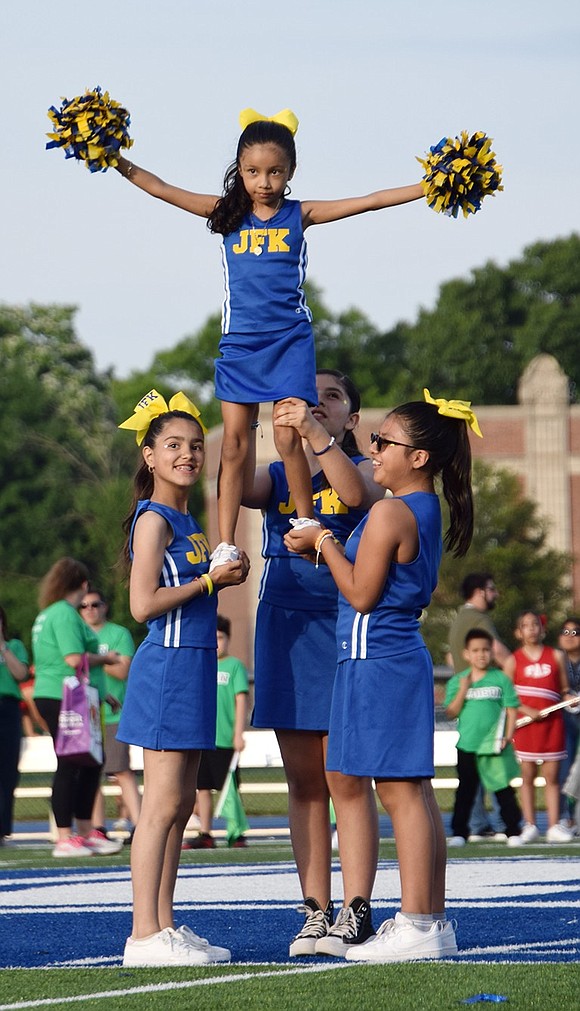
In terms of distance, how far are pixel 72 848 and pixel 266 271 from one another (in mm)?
7102

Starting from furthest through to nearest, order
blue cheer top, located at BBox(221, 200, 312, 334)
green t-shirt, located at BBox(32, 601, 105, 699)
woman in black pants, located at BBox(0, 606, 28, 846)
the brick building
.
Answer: the brick building
woman in black pants, located at BBox(0, 606, 28, 846)
green t-shirt, located at BBox(32, 601, 105, 699)
blue cheer top, located at BBox(221, 200, 312, 334)

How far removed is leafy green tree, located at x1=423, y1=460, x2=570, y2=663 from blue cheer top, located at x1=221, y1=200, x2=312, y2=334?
41721 mm

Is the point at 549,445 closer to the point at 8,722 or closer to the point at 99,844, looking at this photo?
the point at 8,722

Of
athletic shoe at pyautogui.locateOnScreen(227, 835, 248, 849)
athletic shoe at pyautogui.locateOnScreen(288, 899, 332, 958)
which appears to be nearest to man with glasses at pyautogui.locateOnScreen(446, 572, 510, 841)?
athletic shoe at pyautogui.locateOnScreen(227, 835, 248, 849)

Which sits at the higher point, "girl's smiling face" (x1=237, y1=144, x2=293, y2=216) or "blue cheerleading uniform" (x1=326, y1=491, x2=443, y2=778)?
"girl's smiling face" (x1=237, y1=144, x2=293, y2=216)

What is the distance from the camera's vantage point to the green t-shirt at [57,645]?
12562 mm

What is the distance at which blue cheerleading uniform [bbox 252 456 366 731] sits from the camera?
243 inches

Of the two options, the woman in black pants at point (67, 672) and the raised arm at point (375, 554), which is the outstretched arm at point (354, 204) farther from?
the woman in black pants at point (67, 672)

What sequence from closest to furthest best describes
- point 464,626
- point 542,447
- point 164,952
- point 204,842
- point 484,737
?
1. point 164,952
2. point 204,842
3. point 484,737
4. point 464,626
5. point 542,447

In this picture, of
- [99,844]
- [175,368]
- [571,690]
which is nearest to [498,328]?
[175,368]

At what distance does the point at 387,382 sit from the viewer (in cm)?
7988

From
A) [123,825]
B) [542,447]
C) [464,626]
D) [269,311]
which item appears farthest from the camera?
[542,447]

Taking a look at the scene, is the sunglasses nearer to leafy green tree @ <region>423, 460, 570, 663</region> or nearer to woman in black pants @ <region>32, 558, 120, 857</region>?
woman in black pants @ <region>32, 558, 120, 857</region>

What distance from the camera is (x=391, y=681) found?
5707 mm
